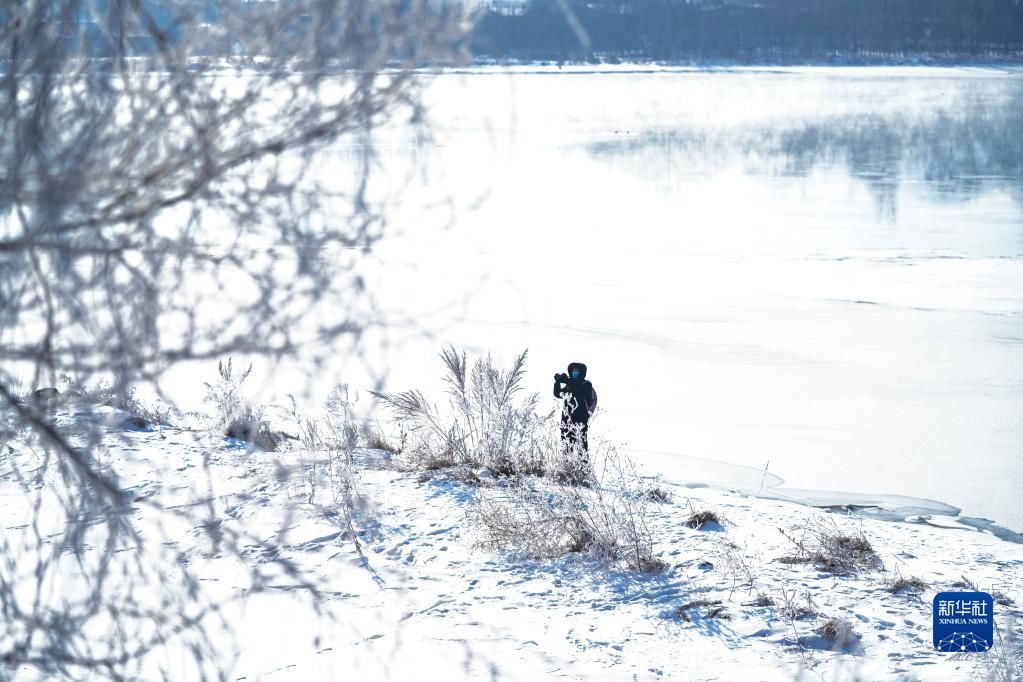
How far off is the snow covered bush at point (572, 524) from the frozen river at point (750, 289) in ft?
3.71

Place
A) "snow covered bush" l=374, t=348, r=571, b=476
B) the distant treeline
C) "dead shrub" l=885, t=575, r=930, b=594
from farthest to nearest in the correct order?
the distant treeline
"snow covered bush" l=374, t=348, r=571, b=476
"dead shrub" l=885, t=575, r=930, b=594

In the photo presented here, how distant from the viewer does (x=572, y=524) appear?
444 centimetres

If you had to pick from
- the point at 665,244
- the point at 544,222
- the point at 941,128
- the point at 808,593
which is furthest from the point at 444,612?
the point at 941,128

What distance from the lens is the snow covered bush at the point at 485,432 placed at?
5555 mm

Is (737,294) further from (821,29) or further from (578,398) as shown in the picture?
(821,29)

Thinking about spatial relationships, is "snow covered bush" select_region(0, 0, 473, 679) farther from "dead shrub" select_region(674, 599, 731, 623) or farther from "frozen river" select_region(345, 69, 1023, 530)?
"dead shrub" select_region(674, 599, 731, 623)

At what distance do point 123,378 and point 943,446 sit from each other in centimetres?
596

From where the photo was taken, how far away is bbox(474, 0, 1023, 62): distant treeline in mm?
61656

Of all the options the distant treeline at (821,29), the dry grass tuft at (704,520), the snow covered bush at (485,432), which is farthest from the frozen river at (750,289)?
the distant treeline at (821,29)

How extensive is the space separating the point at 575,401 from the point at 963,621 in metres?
2.34

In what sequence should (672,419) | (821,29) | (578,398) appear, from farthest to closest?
(821,29) → (672,419) → (578,398)

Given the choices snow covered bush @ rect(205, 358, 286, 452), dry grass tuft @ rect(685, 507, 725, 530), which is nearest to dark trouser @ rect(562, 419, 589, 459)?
dry grass tuft @ rect(685, 507, 725, 530)

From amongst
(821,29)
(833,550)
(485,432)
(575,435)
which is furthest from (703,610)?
(821,29)

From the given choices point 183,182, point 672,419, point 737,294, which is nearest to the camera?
point 183,182
